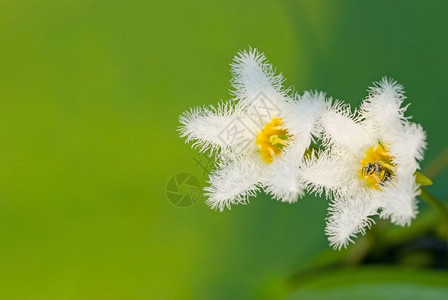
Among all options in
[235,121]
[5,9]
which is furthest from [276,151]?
[5,9]

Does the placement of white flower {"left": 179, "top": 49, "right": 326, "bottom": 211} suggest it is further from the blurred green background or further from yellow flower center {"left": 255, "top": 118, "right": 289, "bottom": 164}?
the blurred green background

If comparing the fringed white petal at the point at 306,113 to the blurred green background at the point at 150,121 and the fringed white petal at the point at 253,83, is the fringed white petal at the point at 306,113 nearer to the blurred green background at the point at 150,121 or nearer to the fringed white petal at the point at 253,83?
the fringed white petal at the point at 253,83

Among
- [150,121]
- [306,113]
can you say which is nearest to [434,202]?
[306,113]

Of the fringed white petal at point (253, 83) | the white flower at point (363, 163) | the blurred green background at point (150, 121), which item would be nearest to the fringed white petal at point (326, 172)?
the white flower at point (363, 163)

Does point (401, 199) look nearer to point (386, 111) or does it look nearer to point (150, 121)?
point (386, 111)

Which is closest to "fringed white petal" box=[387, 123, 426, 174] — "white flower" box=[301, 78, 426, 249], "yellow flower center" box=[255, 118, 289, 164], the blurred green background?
"white flower" box=[301, 78, 426, 249]

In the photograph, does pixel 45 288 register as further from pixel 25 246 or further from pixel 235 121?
pixel 235 121
